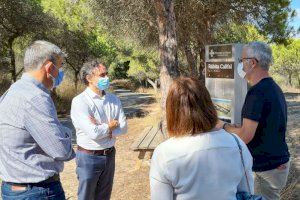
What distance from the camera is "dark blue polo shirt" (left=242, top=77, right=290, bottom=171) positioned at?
131 inches

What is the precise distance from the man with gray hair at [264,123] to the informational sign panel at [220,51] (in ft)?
5.24

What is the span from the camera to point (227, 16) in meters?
13.8

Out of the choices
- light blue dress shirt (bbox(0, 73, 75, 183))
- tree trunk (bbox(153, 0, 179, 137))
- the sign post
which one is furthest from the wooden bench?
light blue dress shirt (bbox(0, 73, 75, 183))

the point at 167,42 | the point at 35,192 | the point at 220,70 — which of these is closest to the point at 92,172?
the point at 35,192

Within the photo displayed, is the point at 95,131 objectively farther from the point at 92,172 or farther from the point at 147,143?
the point at 147,143

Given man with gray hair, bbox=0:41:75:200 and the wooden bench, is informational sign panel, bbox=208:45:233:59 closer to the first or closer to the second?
the wooden bench

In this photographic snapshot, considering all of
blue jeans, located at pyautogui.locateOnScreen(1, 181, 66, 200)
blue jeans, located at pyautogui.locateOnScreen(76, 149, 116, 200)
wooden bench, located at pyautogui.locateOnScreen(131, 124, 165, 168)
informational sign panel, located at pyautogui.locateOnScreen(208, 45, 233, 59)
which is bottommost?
wooden bench, located at pyautogui.locateOnScreen(131, 124, 165, 168)

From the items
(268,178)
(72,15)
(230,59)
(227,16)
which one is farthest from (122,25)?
(72,15)

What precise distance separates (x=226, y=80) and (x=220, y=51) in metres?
0.39

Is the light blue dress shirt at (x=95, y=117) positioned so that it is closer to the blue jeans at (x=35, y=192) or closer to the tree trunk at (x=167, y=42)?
the blue jeans at (x=35, y=192)

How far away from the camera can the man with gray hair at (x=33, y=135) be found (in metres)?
2.78

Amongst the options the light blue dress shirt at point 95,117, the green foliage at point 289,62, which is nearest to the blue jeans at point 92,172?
the light blue dress shirt at point 95,117

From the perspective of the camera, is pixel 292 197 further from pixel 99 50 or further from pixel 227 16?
pixel 99 50

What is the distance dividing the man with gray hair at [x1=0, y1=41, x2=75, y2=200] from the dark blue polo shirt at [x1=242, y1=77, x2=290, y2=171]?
1421mm
